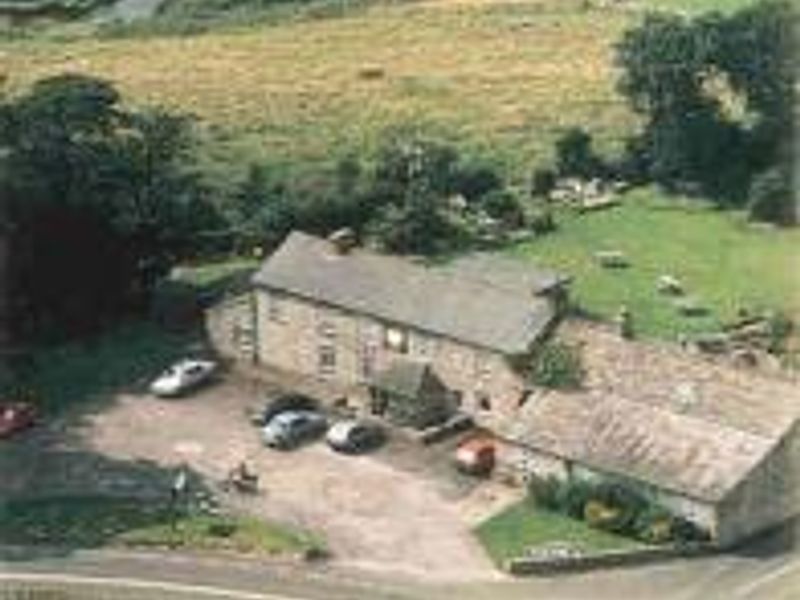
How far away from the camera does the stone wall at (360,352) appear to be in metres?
88.2

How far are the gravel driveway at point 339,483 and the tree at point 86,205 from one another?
6.71 m

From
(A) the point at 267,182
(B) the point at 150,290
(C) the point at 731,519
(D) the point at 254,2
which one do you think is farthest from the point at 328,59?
(C) the point at 731,519

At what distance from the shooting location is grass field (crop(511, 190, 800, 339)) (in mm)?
100812

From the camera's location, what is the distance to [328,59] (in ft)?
489

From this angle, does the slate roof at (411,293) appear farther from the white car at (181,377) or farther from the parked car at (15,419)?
the parked car at (15,419)

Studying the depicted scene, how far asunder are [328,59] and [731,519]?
7453cm

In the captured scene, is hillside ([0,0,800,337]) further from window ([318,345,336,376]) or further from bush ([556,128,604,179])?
window ([318,345,336,376])

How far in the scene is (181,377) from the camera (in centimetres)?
9219

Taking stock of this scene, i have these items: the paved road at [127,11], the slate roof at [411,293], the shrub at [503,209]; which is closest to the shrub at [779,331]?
the slate roof at [411,293]

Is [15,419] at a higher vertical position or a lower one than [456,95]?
higher

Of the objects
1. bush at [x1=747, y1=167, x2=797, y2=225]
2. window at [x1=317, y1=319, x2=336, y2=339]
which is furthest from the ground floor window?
bush at [x1=747, y1=167, x2=797, y2=225]

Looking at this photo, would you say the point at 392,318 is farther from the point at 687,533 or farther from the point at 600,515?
the point at 687,533

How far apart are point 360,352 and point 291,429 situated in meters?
5.52

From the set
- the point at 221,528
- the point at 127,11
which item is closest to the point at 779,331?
the point at 221,528
